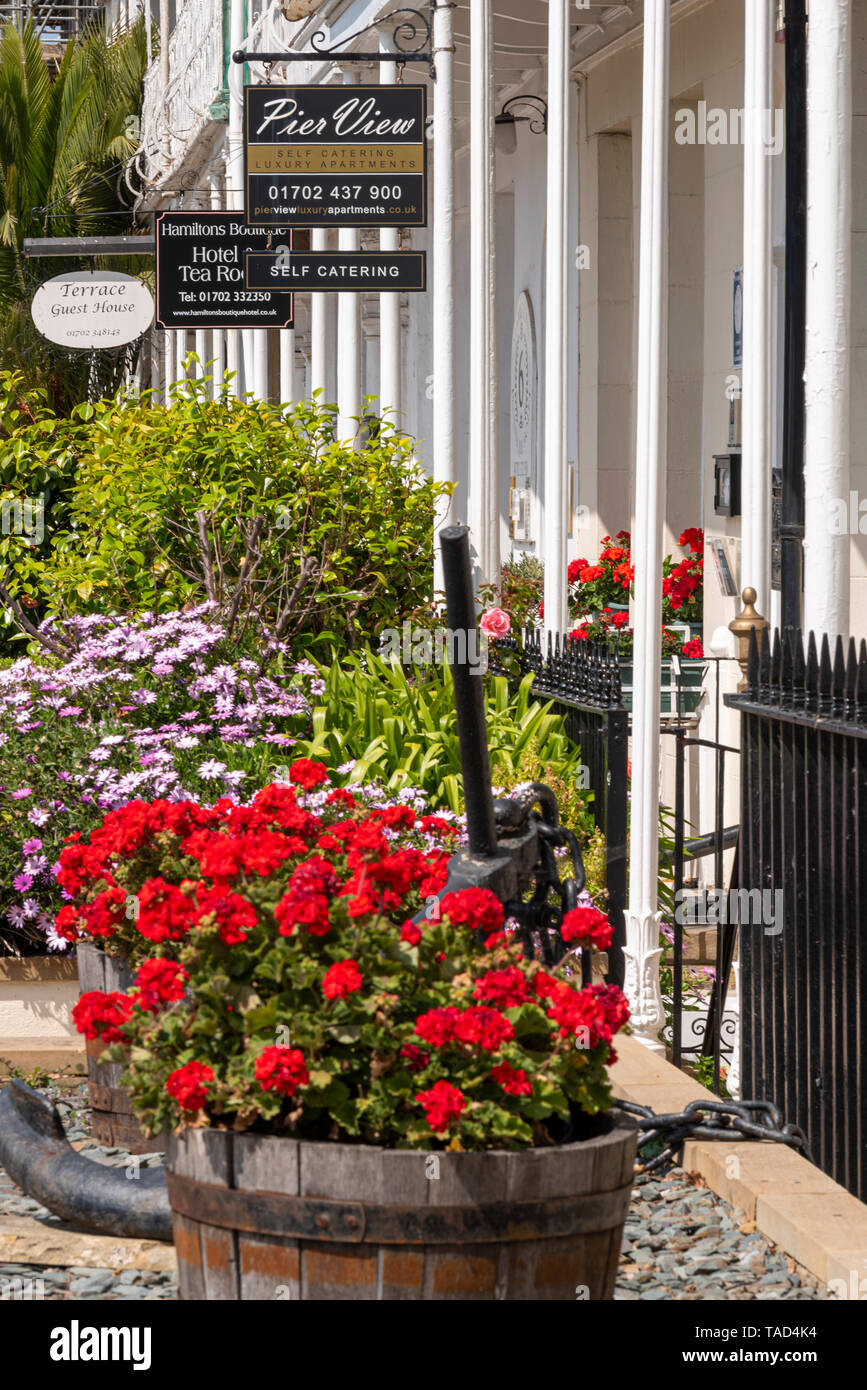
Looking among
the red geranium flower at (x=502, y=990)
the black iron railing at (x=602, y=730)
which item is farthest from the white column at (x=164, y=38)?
the red geranium flower at (x=502, y=990)

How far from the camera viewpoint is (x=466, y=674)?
282 cm

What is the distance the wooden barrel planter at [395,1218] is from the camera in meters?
2.49

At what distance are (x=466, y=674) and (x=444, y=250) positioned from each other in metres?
6.45

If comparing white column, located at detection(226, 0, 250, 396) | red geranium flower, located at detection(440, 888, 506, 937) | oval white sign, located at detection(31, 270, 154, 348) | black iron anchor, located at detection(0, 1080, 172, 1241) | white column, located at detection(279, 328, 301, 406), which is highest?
white column, located at detection(226, 0, 250, 396)

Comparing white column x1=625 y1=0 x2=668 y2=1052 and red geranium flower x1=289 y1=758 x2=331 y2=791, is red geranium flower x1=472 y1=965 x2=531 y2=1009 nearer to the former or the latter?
red geranium flower x1=289 y1=758 x2=331 y2=791

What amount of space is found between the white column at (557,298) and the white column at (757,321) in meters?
1.44

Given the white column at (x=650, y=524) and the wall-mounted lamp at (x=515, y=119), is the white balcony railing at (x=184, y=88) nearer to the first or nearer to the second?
the wall-mounted lamp at (x=515, y=119)

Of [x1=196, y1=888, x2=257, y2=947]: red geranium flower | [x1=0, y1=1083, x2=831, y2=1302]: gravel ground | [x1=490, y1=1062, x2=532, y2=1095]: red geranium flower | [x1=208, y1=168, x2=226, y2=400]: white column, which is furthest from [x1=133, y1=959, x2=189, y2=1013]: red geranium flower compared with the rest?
[x1=208, y1=168, x2=226, y2=400]: white column

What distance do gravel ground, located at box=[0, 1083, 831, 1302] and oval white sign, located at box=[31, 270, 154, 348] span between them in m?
10.3

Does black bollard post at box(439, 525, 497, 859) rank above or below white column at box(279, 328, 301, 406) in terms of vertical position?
below

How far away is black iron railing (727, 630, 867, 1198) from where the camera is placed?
13.7 feet

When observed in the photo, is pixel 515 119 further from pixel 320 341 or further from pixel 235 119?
pixel 235 119

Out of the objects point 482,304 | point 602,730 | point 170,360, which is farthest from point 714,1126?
point 170,360

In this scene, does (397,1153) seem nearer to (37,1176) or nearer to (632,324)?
(37,1176)
